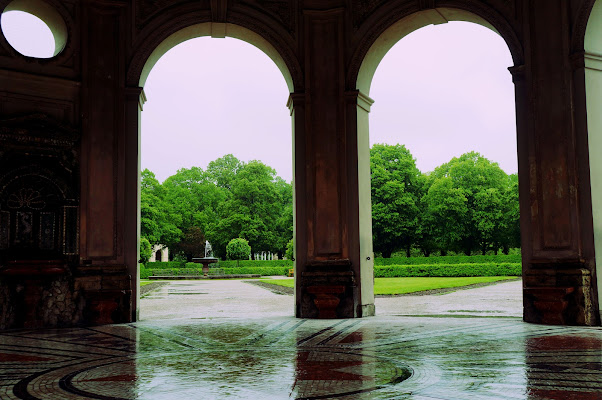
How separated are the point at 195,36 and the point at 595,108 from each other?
842 cm

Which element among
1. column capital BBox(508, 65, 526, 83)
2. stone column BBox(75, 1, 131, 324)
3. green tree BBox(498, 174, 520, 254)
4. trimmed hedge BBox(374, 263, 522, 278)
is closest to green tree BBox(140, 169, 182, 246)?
trimmed hedge BBox(374, 263, 522, 278)

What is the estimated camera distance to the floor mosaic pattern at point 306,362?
5.15 m

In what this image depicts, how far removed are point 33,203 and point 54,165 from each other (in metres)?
0.83

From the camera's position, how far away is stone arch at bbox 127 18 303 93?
12.5 meters

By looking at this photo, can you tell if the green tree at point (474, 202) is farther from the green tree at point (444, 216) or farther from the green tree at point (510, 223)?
the green tree at point (510, 223)

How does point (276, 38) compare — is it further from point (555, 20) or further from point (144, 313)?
point (144, 313)

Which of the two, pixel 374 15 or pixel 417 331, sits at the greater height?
pixel 374 15

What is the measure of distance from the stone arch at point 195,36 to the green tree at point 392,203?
3741 cm

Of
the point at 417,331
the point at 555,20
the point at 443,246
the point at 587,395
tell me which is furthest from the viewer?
the point at 443,246

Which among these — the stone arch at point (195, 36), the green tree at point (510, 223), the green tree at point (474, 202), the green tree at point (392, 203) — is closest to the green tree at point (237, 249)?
the green tree at point (392, 203)

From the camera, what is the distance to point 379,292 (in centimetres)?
2206

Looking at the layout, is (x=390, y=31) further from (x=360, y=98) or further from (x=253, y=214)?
(x=253, y=214)

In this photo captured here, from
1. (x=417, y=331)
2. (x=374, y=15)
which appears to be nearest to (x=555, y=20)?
(x=374, y=15)

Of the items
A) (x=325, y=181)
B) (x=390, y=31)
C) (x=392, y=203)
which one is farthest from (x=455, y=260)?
(x=325, y=181)
